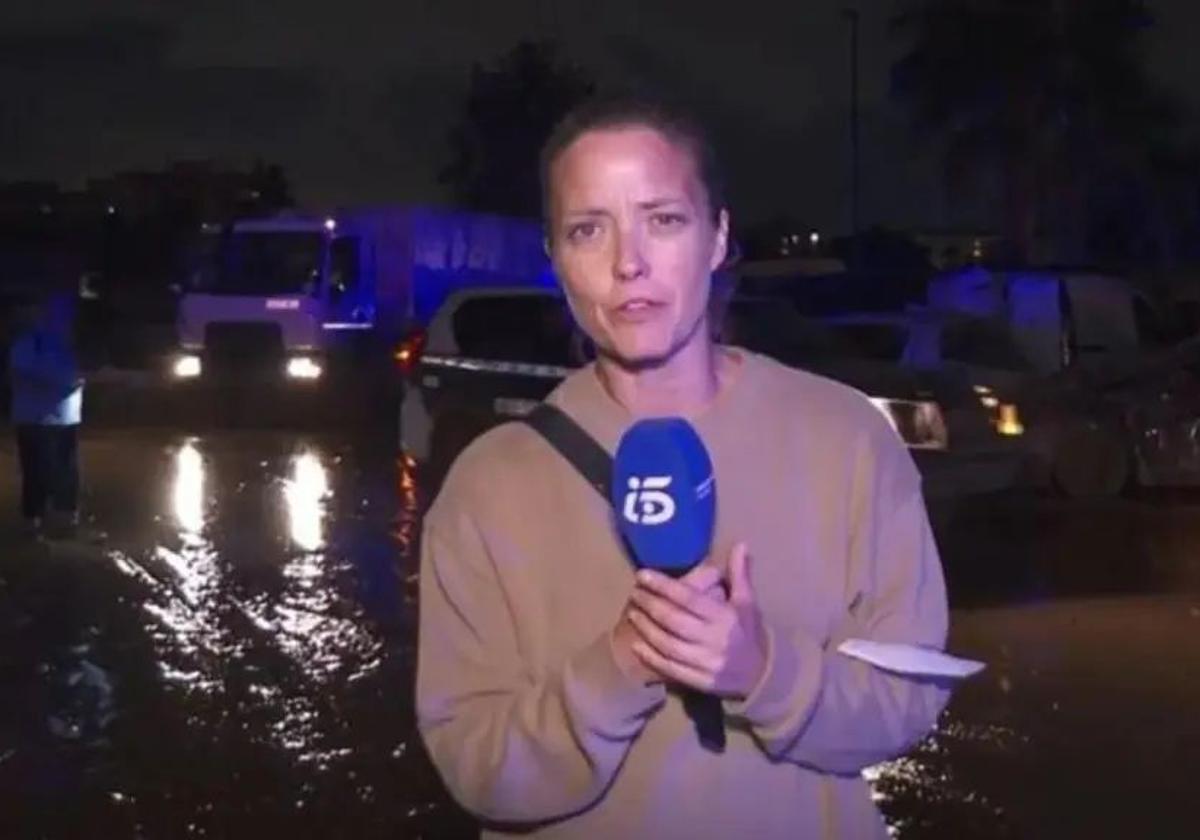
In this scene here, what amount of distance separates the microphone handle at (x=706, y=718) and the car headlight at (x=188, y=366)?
98.2 feet

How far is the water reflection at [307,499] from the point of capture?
16.8m

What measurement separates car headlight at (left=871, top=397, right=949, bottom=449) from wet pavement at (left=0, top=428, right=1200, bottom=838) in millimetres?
780

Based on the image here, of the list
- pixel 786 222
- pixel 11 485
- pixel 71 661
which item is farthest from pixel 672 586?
pixel 786 222

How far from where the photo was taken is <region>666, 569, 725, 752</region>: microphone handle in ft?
8.93

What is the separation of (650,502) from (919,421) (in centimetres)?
1418

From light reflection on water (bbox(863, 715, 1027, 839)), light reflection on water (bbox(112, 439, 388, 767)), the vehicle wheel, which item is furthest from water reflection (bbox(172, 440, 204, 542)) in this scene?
light reflection on water (bbox(863, 715, 1027, 839))

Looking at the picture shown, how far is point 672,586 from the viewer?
2459 mm

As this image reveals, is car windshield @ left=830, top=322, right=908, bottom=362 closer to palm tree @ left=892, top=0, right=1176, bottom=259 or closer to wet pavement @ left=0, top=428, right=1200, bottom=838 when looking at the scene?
wet pavement @ left=0, top=428, right=1200, bottom=838

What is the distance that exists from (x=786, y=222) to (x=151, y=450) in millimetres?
57408

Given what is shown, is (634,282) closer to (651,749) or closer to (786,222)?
(651,749)

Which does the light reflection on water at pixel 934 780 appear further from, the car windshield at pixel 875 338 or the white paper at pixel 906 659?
the car windshield at pixel 875 338

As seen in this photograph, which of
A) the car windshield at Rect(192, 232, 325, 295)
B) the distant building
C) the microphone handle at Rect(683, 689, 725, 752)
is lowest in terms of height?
the microphone handle at Rect(683, 689, 725, 752)

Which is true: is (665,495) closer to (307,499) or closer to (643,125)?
(643,125)

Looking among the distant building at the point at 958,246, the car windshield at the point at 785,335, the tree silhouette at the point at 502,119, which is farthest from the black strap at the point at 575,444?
the tree silhouette at the point at 502,119
